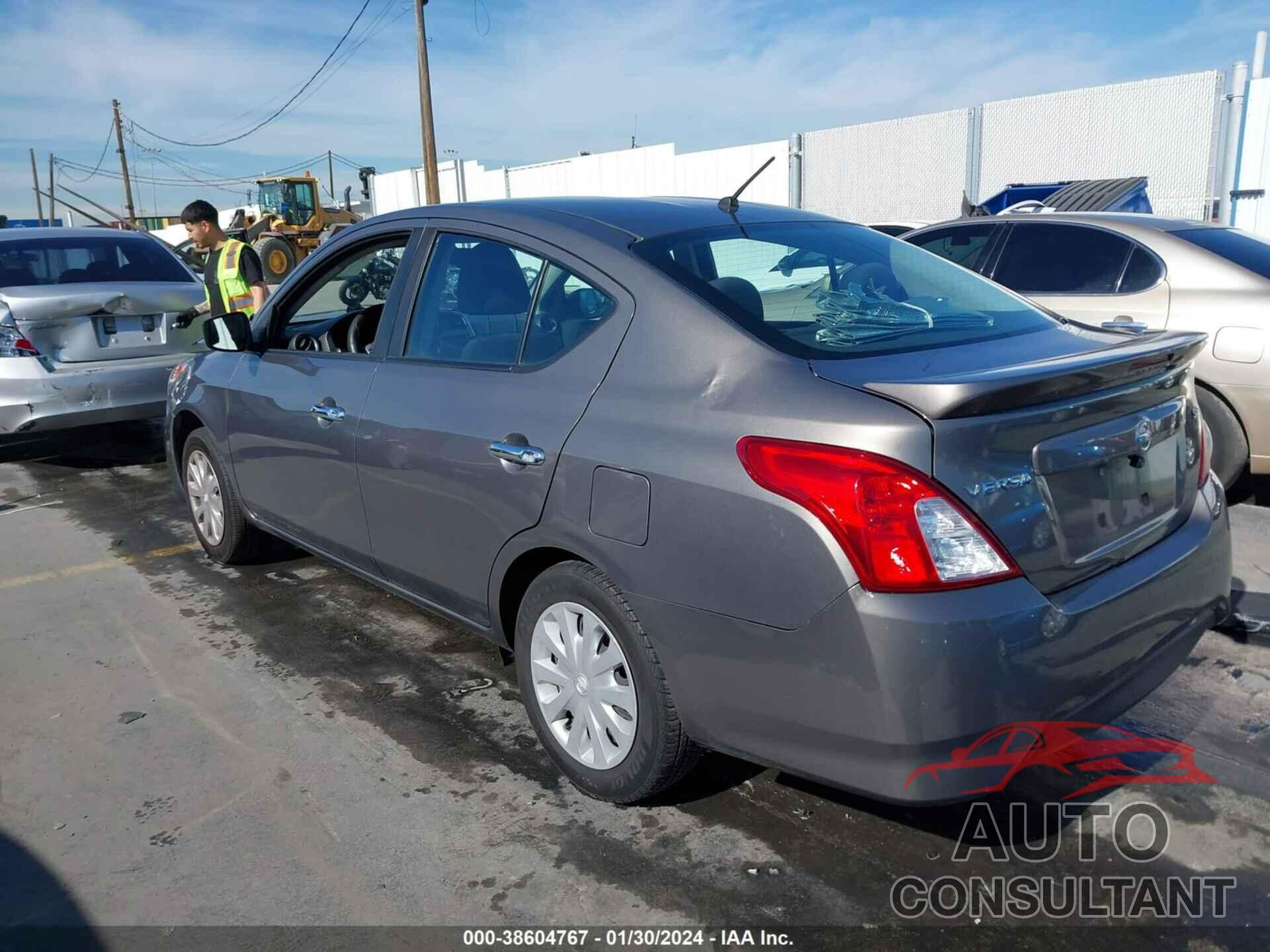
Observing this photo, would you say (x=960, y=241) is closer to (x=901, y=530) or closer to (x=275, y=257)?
(x=901, y=530)

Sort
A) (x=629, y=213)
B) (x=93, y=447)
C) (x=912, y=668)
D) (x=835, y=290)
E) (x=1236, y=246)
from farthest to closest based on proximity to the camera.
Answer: (x=93, y=447)
(x=1236, y=246)
(x=629, y=213)
(x=835, y=290)
(x=912, y=668)

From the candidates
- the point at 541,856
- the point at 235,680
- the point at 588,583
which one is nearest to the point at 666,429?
the point at 588,583

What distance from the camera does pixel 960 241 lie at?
6.22 metres

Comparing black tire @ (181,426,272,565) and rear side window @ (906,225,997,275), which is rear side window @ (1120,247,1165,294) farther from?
black tire @ (181,426,272,565)

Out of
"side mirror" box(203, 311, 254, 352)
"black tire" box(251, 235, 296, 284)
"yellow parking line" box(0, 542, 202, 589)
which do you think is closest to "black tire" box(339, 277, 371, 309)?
"side mirror" box(203, 311, 254, 352)

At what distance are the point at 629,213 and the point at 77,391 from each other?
506cm

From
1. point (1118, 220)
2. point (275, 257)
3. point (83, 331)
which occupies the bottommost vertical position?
point (83, 331)

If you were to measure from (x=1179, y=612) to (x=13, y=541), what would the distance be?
230 inches

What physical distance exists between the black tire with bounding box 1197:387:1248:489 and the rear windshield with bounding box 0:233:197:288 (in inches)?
276

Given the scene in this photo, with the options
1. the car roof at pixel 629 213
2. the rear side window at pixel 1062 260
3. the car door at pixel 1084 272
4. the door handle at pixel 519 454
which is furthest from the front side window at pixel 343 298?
the rear side window at pixel 1062 260

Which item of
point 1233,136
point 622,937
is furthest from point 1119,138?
point 622,937

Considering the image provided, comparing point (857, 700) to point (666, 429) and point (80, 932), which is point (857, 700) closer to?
point (666, 429)

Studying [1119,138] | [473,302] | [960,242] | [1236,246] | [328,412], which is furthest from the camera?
[1119,138]

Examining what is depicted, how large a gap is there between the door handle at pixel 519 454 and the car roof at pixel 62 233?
232 inches
